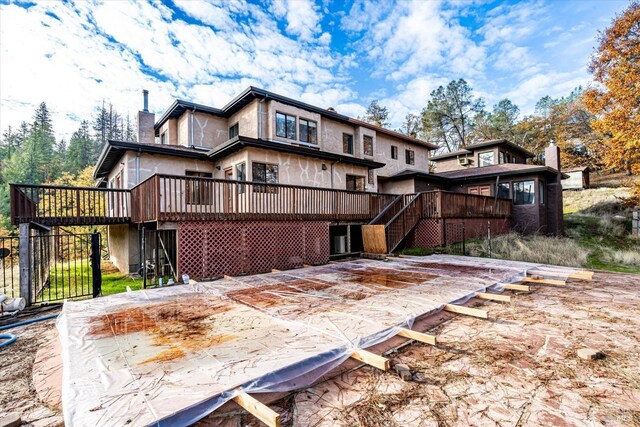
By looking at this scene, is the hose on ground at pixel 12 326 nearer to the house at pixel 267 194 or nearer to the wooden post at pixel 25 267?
the wooden post at pixel 25 267

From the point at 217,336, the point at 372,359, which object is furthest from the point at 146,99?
the point at 372,359

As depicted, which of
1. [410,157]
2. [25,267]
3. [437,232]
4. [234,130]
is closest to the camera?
[25,267]

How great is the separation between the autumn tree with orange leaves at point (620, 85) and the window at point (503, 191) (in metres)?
5.43

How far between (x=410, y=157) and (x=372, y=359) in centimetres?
2177

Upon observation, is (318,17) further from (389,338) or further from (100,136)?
(100,136)

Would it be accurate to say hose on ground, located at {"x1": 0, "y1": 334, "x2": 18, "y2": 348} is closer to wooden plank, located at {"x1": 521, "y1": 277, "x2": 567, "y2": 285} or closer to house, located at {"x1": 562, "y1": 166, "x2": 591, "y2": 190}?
wooden plank, located at {"x1": 521, "y1": 277, "x2": 567, "y2": 285}

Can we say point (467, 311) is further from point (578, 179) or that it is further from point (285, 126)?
point (578, 179)

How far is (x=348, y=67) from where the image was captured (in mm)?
23500

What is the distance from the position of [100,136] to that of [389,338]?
77.0 meters

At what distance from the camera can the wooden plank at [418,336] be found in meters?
3.66

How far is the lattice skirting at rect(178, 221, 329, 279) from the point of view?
8.70m

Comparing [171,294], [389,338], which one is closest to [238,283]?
[171,294]

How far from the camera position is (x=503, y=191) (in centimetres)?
2042

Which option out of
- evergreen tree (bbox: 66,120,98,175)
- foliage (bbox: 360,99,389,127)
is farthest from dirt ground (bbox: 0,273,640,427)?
evergreen tree (bbox: 66,120,98,175)
